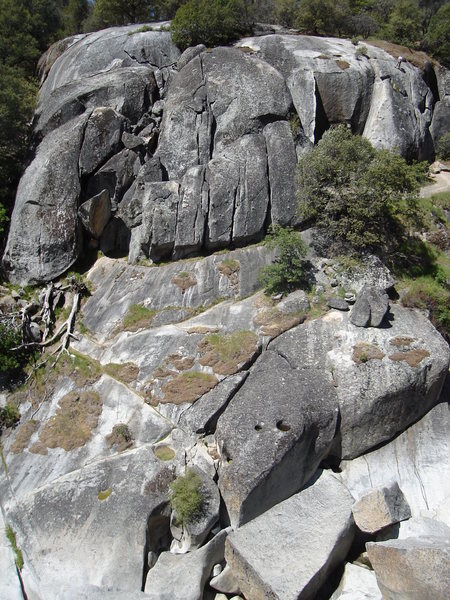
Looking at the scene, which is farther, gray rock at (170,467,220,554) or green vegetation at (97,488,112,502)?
green vegetation at (97,488,112,502)

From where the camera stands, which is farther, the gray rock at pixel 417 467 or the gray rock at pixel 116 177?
the gray rock at pixel 116 177

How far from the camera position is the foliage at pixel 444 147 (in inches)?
1255

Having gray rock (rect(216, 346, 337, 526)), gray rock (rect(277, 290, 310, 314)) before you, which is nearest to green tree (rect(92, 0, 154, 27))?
gray rock (rect(277, 290, 310, 314))

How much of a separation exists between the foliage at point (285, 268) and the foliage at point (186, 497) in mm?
9239

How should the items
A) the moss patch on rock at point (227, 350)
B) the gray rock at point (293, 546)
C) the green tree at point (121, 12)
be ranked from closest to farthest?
the gray rock at point (293, 546) → the moss patch on rock at point (227, 350) → the green tree at point (121, 12)

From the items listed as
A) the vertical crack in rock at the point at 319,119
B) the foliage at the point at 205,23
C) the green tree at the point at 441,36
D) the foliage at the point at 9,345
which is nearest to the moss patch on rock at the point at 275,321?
the foliage at the point at 9,345

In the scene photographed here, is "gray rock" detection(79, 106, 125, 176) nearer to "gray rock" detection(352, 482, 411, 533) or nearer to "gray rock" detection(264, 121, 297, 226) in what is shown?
"gray rock" detection(264, 121, 297, 226)

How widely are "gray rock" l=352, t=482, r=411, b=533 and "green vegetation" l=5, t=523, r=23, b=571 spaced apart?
11.1m

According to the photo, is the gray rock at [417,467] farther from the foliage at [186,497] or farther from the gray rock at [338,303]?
the foliage at [186,497]

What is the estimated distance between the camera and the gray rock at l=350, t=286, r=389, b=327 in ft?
58.4

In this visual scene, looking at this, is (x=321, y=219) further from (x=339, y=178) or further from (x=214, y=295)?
(x=214, y=295)

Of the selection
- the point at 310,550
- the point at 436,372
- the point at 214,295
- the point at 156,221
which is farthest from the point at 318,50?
the point at 310,550

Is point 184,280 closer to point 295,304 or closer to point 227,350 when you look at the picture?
point 227,350

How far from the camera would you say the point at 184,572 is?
43.9 feet
